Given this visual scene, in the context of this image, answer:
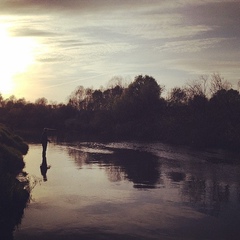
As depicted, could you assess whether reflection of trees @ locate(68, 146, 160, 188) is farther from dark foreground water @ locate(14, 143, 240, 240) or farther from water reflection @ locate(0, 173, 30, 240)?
water reflection @ locate(0, 173, 30, 240)

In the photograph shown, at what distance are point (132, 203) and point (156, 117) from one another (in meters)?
56.1

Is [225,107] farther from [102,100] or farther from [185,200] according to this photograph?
[102,100]

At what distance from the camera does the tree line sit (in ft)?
176

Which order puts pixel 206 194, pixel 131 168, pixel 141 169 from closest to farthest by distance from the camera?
pixel 206 194 < pixel 141 169 < pixel 131 168

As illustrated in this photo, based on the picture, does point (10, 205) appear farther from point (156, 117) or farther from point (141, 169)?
point (156, 117)

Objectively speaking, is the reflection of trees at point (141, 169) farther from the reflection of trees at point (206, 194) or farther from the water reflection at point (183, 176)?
the reflection of trees at point (206, 194)

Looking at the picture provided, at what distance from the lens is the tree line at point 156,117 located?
176ft

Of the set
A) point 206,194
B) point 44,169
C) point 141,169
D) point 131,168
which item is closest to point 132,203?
point 206,194

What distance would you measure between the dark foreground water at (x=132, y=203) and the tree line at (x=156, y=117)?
2398 cm

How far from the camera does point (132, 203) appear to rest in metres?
17.5

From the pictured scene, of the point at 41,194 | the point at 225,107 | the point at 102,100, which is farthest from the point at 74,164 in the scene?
the point at 102,100

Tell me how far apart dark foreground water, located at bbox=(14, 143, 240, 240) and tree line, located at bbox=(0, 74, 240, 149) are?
78.7 feet

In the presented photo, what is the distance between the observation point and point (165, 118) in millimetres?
68062

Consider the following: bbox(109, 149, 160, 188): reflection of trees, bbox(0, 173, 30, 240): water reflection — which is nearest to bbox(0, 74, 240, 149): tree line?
bbox(109, 149, 160, 188): reflection of trees
